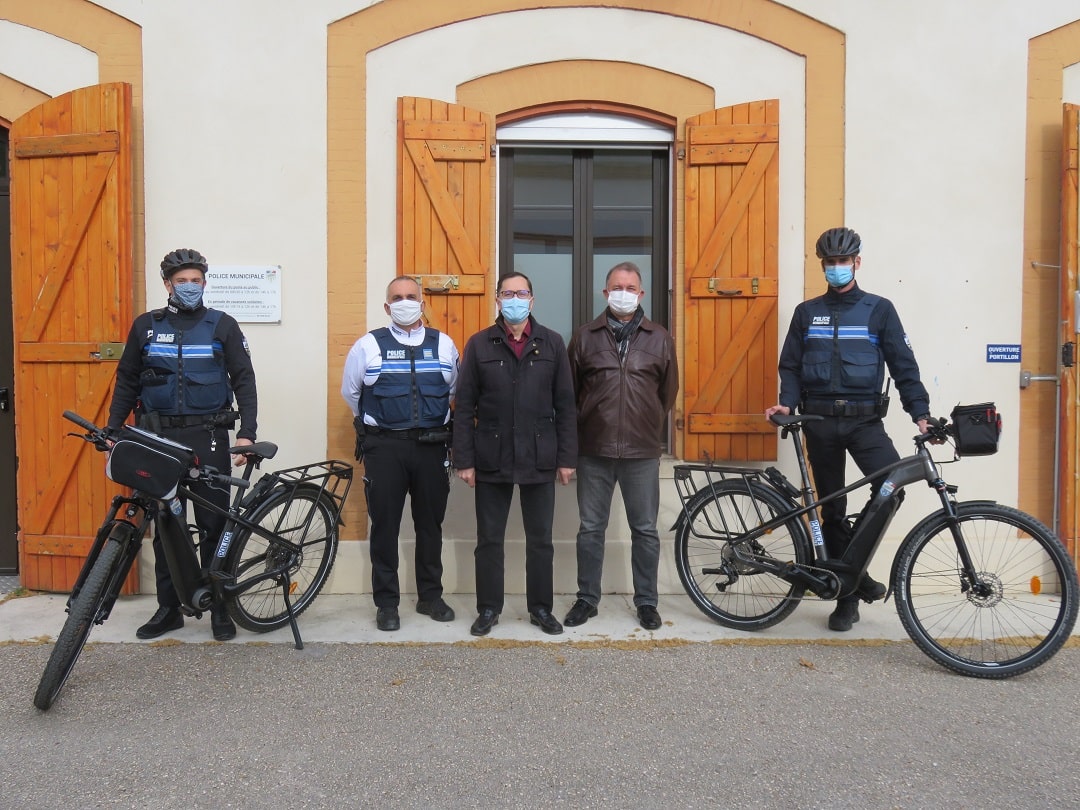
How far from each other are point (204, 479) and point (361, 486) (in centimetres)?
134

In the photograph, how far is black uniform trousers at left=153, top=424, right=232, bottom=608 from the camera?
3.97 meters

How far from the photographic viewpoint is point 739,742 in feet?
9.86

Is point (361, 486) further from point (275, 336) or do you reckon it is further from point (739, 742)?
point (739, 742)

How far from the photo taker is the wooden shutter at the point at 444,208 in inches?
186

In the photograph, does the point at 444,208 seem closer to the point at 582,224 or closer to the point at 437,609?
the point at 582,224

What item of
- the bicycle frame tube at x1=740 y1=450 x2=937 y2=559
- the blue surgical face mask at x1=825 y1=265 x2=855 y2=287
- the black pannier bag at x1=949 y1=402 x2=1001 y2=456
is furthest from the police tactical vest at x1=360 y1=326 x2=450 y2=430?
the black pannier bag at x1=949 y1=402 x2=1001 y2=456

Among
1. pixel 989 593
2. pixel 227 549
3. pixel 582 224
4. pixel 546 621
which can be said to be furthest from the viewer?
pixel 582 224

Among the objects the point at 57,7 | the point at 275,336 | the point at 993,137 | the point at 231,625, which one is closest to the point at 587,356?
the point at 275,336

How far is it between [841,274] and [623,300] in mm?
1155

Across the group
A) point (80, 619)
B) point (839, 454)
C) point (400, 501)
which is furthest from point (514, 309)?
point (80, 619)

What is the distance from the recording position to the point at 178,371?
3.98 m

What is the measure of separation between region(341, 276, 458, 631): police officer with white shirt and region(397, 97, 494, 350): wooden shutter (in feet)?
1.73

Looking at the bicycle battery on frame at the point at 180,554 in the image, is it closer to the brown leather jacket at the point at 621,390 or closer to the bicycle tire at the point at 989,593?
the brown leather jacket at the point at 621,390

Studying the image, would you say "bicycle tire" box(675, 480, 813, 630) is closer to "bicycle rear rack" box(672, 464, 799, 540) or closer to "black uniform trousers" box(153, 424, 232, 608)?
"bicycle rear rack" box(672, 464, 799, 540)
